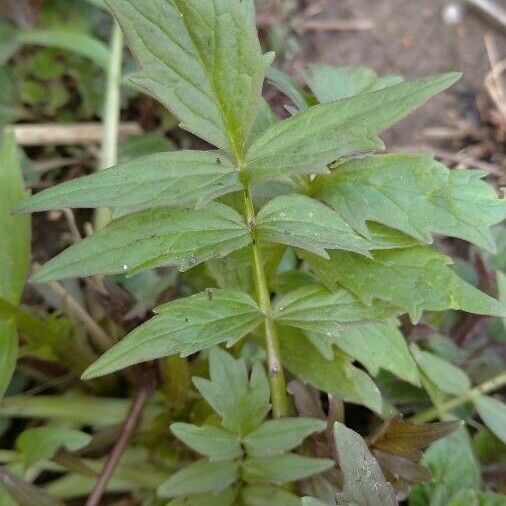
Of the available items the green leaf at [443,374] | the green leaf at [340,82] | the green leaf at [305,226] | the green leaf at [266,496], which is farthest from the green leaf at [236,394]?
the green leaf at [340,82]

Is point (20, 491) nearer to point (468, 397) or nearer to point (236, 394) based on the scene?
point (236, 394)

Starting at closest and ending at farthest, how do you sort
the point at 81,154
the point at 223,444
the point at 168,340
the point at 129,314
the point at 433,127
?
the point at 168,340, the point at 223,444, the point at 129,314, the point at 81,154, the point at 433,127

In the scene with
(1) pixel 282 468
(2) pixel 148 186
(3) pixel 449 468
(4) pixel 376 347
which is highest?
(2) pixel 148 186

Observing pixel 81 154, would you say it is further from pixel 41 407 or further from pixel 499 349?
pixel 499 349

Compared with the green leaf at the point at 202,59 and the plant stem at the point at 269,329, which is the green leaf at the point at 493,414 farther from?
the green leaf at the point at 202,59

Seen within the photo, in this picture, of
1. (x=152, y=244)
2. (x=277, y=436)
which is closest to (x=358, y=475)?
(x=277, y=436)

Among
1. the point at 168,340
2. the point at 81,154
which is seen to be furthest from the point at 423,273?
the point at 81,154
